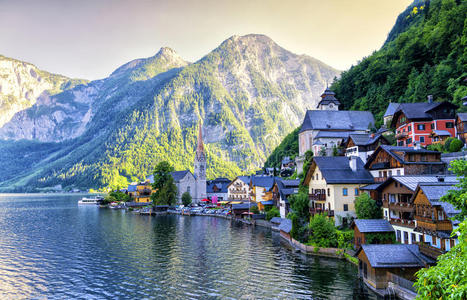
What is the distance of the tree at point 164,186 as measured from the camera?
13112 centimetres

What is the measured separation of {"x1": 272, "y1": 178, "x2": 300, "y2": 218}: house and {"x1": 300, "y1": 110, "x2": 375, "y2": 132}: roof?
2220 cm

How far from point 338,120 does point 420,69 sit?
29.4m

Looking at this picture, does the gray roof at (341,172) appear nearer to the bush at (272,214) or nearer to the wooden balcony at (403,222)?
the wooden balcony at (403,222)

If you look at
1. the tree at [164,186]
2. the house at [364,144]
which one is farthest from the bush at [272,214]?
the tree at [164,186]

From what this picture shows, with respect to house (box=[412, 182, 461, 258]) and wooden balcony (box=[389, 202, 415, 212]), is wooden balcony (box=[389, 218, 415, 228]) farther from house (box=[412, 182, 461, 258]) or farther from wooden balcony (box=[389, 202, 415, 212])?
house (box=[412, 182, 461, 258])

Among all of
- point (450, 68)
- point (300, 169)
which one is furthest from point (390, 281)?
point (450, 68)

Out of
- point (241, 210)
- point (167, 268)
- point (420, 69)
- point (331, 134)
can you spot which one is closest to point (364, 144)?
point (331, 134)

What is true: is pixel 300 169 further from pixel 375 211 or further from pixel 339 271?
pixel 339 271

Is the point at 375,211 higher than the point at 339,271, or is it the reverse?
the point at 375,211

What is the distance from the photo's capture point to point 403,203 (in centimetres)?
4025

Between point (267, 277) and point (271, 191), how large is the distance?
57.8 meters

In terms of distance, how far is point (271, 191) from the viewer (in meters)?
96.0

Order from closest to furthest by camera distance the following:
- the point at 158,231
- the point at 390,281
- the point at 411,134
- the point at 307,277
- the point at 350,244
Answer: the point at 390,281 → the point at 307,277 → the point at 350,244 → the point at 411,134 → the point at 158,231

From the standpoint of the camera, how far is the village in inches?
1272
